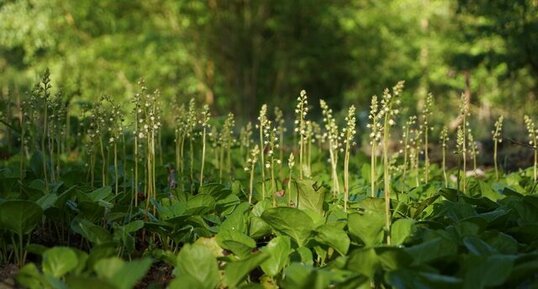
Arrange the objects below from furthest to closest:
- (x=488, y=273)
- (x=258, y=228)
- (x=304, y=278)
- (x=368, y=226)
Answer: (x=258, y=228), (x=368, y=226), (x=304, y=278), (x=488, y=273)

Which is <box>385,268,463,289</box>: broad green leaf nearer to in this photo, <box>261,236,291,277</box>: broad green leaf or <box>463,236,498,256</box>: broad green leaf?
<box>463,236,498,256</box>: broad green leaf

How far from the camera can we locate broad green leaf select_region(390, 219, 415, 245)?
286cm

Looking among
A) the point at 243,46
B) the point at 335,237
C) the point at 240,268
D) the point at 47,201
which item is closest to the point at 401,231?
the point at 335,237

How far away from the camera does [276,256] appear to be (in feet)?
9.25

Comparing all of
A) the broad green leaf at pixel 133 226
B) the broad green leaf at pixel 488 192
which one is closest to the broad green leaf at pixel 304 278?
the broad green leaf at pixel 133 226

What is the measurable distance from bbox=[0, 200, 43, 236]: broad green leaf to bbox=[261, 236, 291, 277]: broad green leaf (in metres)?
0.92

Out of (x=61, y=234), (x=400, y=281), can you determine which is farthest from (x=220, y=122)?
(x=400, y=281)

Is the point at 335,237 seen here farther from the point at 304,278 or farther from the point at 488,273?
the point at 488,273

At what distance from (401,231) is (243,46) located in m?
13.4

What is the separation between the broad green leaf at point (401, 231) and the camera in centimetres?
286

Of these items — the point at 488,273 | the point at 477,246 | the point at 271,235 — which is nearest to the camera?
the point at 488,273

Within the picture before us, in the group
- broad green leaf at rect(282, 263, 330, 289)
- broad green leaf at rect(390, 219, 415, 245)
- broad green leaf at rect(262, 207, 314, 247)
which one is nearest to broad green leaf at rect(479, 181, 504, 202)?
broad green leaf at rect(390, 219, 415, 245)

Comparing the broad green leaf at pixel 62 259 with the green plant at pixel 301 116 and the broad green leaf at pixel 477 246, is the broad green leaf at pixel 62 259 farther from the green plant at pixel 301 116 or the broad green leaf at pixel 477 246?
the broad green leaf at pixel 477 246

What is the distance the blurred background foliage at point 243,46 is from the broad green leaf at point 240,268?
37.6 ft
